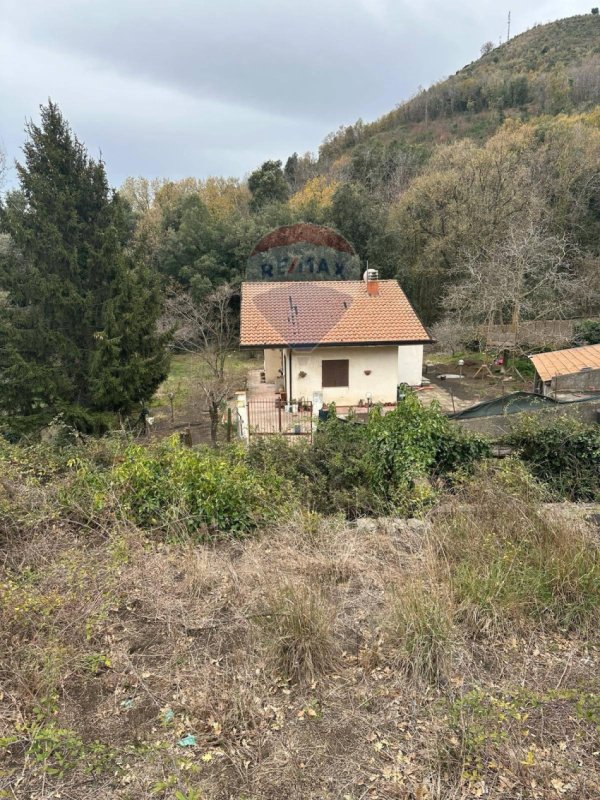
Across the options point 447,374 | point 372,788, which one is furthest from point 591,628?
point 447,374

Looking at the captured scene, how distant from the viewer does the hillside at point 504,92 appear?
147 ft

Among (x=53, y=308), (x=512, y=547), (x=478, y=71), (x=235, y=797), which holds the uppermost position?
(x=478, y=71)

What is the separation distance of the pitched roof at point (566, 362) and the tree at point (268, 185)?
20053mm

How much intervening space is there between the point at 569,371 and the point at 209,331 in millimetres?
14663

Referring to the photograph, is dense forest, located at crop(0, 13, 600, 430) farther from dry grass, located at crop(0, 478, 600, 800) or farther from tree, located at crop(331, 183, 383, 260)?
dry grass, located at crop(0, 478, 600, 800)

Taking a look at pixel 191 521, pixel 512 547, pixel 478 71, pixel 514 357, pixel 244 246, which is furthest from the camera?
pixel 478 71

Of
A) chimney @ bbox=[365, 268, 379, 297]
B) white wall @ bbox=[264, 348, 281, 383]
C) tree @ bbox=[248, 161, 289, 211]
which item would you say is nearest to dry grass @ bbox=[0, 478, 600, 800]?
chimney @ bbox=[365, 268, 379, 297]

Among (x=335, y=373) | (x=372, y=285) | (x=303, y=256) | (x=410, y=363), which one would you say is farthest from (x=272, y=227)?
(x=335, y=373)

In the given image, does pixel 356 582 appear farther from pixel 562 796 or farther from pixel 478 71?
pixel 478 71

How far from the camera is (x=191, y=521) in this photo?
4703 millimetres

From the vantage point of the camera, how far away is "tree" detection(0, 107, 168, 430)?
12.0 m

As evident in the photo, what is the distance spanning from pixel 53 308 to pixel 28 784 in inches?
500

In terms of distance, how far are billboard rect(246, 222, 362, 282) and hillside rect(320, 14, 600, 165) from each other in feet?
80.4

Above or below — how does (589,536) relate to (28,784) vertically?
above
